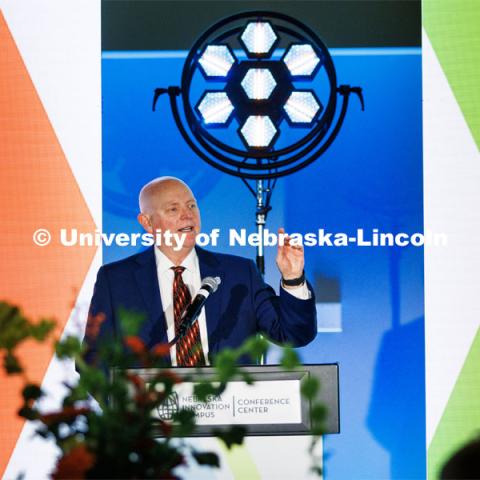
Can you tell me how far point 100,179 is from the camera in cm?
485

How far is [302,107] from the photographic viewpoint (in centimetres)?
487

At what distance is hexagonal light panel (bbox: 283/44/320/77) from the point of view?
486 cm

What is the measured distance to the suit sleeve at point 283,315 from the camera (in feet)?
15.7

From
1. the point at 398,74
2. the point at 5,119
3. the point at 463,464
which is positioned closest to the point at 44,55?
the point at 5,119

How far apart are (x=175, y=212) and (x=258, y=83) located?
0.70m

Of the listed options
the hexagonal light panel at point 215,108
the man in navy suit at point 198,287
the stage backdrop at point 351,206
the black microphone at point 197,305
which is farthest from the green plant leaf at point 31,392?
→ the hexagonal light panel at point 215,108

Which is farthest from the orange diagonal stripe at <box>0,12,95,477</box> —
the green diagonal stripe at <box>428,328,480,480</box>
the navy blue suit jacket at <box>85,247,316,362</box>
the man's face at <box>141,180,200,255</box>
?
the green diagonal stripe at <box>428,328,480,480</box>

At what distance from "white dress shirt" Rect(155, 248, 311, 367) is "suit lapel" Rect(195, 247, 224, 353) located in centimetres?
2

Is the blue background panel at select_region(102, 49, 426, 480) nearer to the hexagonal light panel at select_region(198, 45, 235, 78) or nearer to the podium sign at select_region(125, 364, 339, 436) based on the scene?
the hexagonal light panel at select_region(198, 45, 235, 78)

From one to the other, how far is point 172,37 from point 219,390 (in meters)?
3.58

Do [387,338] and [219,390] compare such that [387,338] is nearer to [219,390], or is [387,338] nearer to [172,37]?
[172,37]

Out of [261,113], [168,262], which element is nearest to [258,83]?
[261,113]

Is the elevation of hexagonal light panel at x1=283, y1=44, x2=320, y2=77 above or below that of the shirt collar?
above

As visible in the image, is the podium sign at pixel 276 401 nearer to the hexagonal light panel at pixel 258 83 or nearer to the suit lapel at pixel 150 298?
the suit lapel at pixel 150 298
